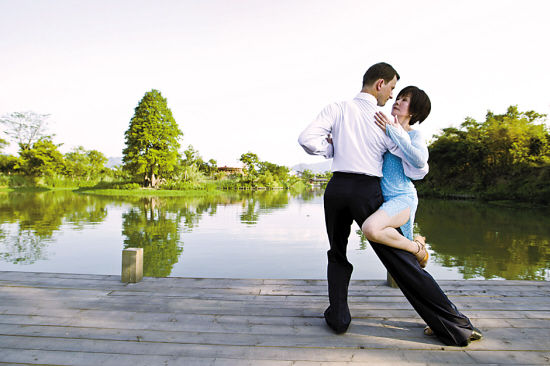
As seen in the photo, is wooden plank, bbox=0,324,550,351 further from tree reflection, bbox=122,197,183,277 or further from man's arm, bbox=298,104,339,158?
tree reflection, bbox=122,197,183,277

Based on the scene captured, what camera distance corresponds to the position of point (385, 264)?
5.58ft

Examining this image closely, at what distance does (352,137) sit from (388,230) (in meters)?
0.47

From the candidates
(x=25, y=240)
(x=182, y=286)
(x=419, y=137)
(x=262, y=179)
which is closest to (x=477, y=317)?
(x=419, y=137)

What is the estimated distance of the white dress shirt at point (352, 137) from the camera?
1663mm

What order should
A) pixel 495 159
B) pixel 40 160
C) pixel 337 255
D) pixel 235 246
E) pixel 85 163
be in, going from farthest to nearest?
pixel 85 163 → pixel 40 160 → pixel 495 159 → pixel 235 246 → pixel 337 255

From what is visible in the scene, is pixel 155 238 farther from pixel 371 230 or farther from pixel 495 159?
pixel 495 159

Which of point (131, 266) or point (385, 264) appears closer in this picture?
point (385, 264)

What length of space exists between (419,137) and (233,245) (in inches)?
195

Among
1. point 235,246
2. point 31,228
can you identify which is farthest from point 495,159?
point 31,228

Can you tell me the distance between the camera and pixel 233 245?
20.4 feet

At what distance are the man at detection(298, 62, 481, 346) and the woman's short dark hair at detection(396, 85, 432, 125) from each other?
91mm

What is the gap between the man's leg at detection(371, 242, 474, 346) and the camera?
5.21 feet

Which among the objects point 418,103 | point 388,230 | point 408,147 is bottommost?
point 388,230

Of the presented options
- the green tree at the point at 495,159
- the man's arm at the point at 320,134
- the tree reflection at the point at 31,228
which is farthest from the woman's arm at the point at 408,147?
the green tree at the point at 495,159
